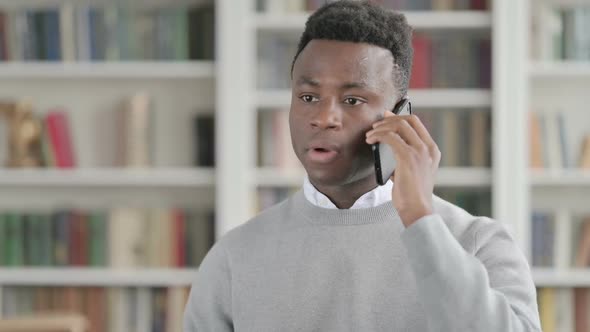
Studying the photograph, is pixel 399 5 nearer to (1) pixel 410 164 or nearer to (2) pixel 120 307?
(2) pixel 120 307

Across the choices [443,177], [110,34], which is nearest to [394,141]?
[443,177]

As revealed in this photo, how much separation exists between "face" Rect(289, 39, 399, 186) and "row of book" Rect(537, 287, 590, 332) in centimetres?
213

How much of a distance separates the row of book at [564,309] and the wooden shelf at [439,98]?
695mm

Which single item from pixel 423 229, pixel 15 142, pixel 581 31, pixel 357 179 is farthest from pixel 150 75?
pixel 423 229

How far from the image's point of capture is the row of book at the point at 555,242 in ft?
10.1

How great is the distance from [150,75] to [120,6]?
294mm

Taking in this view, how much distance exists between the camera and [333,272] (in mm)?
1178

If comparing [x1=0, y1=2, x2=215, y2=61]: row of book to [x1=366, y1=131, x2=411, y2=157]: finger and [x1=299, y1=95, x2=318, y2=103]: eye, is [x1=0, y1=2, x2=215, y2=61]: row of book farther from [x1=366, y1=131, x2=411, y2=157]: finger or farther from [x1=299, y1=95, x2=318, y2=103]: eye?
[x1=366, y1=131, x2=411, y2=157]: finger

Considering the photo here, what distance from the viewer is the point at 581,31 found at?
305cm

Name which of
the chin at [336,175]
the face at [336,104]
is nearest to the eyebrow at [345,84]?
the face at [336,104]

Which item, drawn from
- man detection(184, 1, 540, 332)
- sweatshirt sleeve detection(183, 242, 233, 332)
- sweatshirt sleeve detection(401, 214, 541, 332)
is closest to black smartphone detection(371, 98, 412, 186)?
man detection(184, 1, 540, 332)

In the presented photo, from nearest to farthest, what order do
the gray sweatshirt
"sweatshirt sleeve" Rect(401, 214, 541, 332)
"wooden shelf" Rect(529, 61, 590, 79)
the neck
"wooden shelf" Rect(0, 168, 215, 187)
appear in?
"sweatshirt sleeve" Rect(401, 214, 541, 332) → the gray sweatshirt → the neck → "wooden shelf" Rect(529, 61, 590, 79) → "wooden shelf" Rect(0, 168, 215, 187)

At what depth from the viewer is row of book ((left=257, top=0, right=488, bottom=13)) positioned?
3082 mm

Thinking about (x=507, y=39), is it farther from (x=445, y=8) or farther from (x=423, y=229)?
(x=423, y=229)
